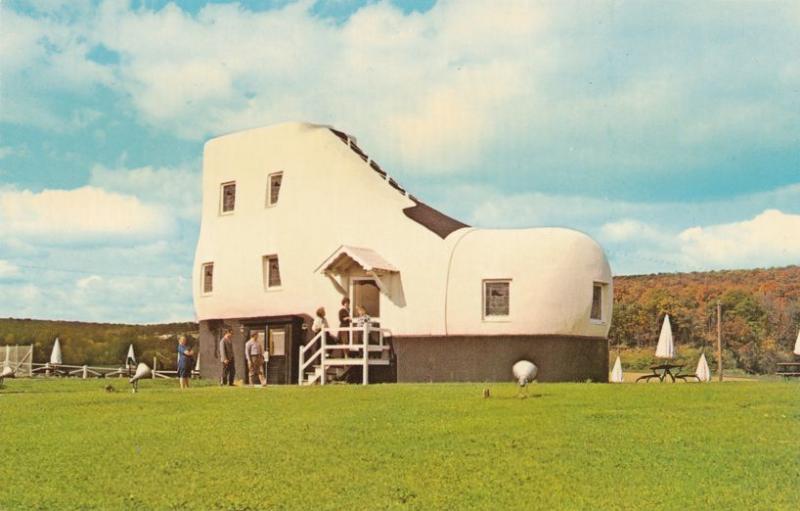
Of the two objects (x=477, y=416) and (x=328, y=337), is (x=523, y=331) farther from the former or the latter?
(x=477, y=416)

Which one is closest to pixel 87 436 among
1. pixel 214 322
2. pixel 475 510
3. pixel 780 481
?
pixel 475 510

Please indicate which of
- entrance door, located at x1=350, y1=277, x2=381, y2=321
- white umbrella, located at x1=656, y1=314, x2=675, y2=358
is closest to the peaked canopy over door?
entrance door, located at x1=350, y1=277, x2=381, y2=321

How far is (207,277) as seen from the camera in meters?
35.2

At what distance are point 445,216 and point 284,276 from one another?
545 centimetres

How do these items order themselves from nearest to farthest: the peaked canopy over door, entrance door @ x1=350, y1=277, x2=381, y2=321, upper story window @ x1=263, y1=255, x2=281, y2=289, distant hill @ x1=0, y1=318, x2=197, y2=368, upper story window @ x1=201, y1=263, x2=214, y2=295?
the peaked canopy over door, entrance door @ x1=350, y1=277, x2=381, y2=321, upper story window @ x1=263, y1=255, x2=281, y2=289, upper story window @ x1=201, y1=263, x2=214, y2=295, distant hill @ x1=0, y1=318, x2=197, y2=368

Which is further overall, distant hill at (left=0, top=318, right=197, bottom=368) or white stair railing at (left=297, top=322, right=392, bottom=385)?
distant hill at (left=0, top=318, right=197, bottom=368)

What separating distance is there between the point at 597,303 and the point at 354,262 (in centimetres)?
721

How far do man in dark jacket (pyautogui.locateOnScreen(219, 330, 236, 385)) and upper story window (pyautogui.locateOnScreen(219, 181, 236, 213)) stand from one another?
21.9 ft

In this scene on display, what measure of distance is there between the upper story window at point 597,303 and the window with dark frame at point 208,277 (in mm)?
13513

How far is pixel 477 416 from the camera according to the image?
1547 cm

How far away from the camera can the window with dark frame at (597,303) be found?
2862 centimetres

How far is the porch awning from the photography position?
28.8 meters

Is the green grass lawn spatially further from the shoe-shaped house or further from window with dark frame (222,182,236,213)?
window with dark frame (222,182,236,213)

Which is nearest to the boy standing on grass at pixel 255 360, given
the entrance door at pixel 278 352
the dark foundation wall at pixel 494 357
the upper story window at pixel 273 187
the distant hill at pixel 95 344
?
the entrance door at pixel 278 352
